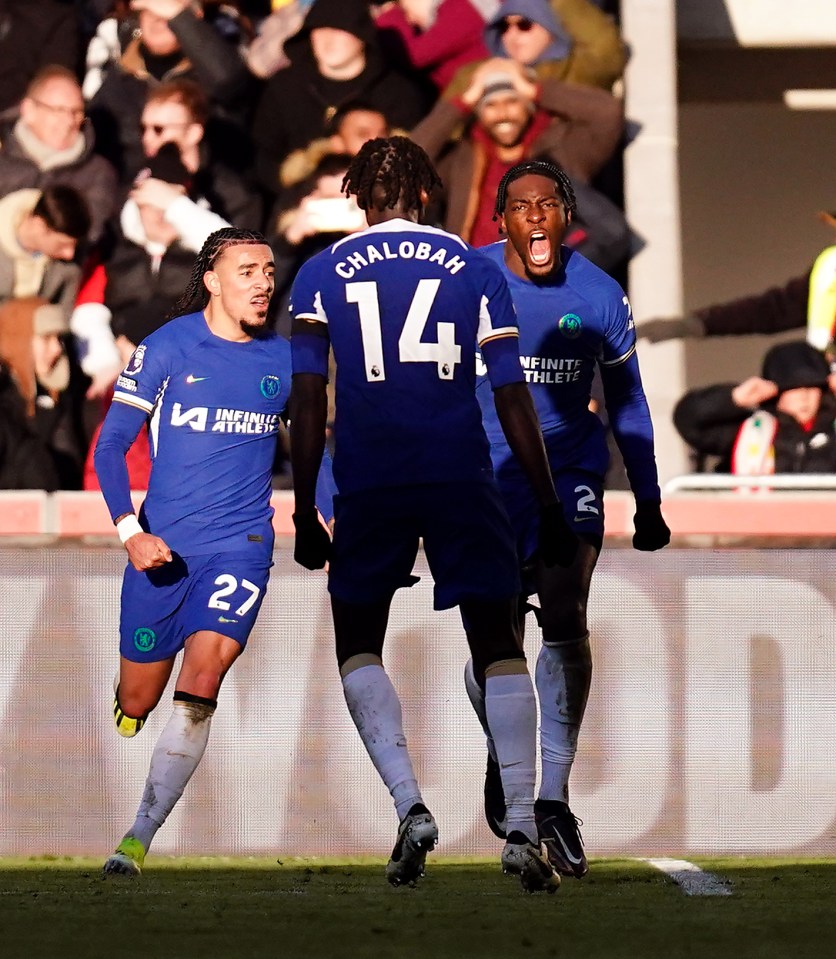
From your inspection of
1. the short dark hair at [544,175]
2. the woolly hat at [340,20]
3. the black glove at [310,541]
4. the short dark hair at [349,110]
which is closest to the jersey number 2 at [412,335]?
the black glove at [310,541]

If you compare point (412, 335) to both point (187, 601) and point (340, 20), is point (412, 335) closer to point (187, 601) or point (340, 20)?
point (187, 601)

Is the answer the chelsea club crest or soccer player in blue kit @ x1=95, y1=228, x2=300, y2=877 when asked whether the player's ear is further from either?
the chelsea club crest

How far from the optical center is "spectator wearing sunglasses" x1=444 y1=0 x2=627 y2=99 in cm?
1026

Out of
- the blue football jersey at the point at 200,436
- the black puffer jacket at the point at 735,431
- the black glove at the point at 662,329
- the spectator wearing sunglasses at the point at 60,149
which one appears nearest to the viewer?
the blue football jersey at the point at 200,436

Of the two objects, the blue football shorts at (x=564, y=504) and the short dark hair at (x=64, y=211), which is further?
the short dark hair at (x=64, y=211)

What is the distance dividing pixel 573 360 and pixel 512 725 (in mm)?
1416

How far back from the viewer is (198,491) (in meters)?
6.46

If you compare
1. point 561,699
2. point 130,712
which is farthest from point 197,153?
point 561,699

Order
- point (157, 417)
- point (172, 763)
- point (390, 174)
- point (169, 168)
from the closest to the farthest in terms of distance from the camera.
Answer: point (390, 174), point (172, 763), point (157, 417), point (169, 168)

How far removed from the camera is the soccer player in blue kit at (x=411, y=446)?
5.54 metres

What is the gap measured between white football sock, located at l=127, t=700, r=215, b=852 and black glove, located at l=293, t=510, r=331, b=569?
0.97 metres

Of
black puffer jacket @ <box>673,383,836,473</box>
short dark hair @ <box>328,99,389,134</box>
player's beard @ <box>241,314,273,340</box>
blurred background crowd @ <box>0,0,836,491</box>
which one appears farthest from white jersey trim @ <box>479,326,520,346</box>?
short dark hair @ <box>328,99,389,134</box>

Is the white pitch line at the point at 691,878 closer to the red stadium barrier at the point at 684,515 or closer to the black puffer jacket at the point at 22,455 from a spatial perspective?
the red stadium barrier at the point at 684,515

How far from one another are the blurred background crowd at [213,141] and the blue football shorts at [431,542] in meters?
3.88
